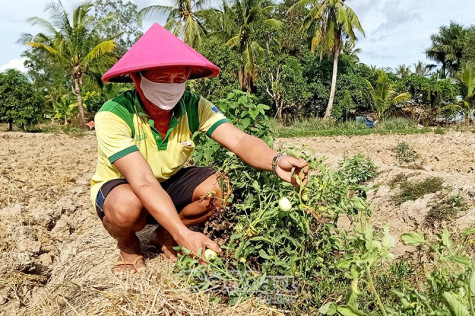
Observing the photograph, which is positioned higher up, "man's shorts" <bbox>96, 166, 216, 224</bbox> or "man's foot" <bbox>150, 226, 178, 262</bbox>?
"man's shorts" <bbox>96, 166, 216, 224</bbox>

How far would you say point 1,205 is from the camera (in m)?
4.27

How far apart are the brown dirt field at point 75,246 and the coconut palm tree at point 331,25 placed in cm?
1425

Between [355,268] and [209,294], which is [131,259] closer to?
[209,294]

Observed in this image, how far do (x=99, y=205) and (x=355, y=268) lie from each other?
1.58 meters

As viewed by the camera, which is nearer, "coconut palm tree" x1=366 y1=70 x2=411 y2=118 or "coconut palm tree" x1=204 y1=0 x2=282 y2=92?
"coconut palm tree" x1=204 y1=0 x2=282 y2=92

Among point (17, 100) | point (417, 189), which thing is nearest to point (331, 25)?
point (17, 100)

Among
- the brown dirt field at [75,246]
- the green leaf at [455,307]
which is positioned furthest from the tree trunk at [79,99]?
the green leaf at [455,307]

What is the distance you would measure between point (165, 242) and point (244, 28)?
1855 centimetres

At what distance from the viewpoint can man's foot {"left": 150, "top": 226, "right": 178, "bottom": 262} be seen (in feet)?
7.58

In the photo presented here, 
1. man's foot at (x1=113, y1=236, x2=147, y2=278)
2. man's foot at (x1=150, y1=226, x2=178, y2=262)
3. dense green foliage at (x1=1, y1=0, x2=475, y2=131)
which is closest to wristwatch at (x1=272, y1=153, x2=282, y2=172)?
man's foot at (x1=150, y1=226, x2=178, y2=262)

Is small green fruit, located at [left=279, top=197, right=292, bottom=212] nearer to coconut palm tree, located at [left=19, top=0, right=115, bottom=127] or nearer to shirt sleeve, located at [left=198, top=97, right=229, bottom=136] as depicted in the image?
shirt sleeve, located at [left=198, top=97, right=229, bottom=136]

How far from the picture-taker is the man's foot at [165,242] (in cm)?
231

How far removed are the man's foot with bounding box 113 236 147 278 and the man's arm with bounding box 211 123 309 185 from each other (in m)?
0.71

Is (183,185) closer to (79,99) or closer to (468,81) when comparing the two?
(79,99)
